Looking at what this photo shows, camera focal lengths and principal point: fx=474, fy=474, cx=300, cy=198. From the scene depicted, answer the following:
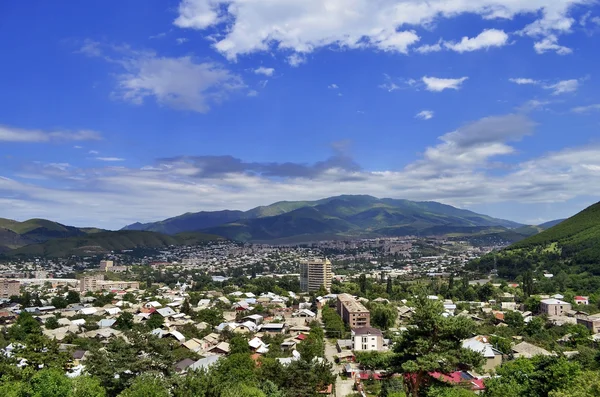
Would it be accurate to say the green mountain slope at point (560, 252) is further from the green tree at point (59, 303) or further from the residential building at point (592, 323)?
the green tree at point (59, 303)

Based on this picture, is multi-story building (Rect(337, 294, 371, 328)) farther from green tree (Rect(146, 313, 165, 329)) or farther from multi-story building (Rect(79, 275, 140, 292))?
multi-story building (Rect(79, 275, 140, 292))

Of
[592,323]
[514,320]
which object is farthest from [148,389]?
[592,323]

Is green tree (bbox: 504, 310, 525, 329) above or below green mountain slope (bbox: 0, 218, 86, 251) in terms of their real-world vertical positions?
below

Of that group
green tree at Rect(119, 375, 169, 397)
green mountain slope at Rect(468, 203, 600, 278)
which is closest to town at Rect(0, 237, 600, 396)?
green tree at Rect(119, 375, 169, 397)

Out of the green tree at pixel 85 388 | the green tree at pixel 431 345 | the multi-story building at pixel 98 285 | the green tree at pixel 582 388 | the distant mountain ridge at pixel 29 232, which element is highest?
the distant mountain ridge at pixel 29 232

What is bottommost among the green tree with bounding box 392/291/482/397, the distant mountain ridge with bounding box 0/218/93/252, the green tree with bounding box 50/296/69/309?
the green tree with bounding box 50/296/69/309

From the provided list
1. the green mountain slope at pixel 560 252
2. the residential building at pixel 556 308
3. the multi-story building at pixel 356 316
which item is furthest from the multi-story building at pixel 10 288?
the green mountain slope at pixel 560 252

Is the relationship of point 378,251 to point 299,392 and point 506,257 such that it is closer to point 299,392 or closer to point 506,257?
point 506,257
